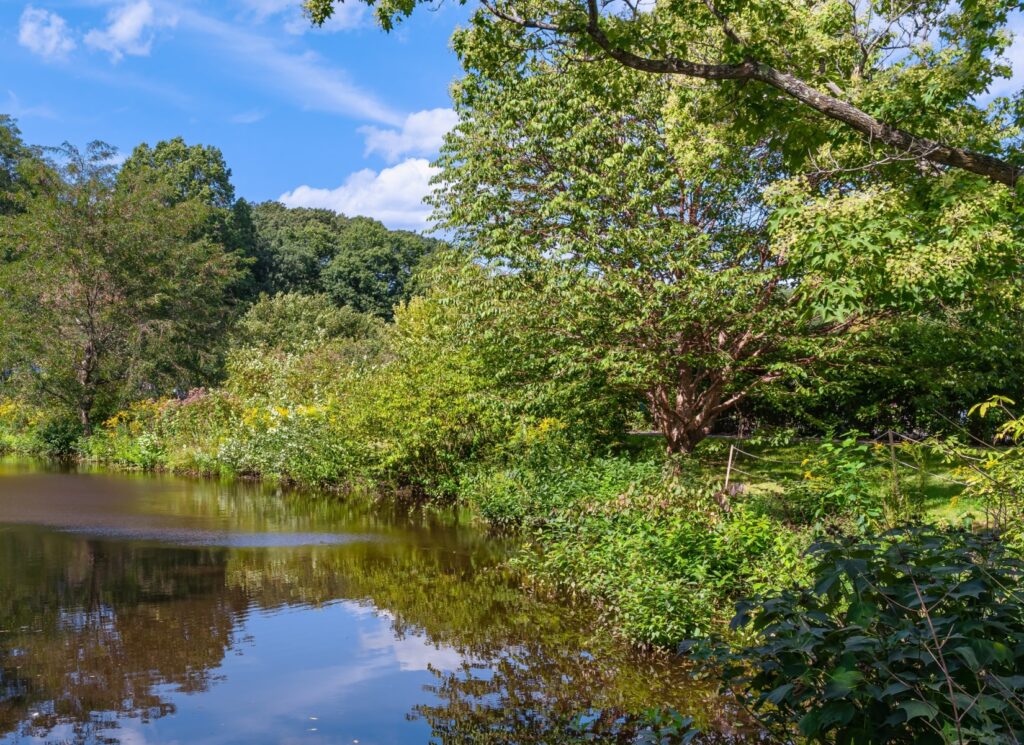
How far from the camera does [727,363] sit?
41.4ft

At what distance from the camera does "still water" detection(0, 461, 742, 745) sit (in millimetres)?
5734

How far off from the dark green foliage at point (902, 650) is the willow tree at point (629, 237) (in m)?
8.04

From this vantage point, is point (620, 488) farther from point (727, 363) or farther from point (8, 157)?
point (8, 157)

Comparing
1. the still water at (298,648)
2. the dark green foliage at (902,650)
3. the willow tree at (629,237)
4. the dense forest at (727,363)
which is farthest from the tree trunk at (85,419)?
the dark green foliage at (902,650)

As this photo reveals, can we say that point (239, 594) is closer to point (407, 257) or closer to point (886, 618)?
point (886, 618)

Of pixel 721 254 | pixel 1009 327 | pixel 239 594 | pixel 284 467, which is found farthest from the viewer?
pixel 284 467

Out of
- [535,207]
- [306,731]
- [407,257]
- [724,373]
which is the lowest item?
[306,731]

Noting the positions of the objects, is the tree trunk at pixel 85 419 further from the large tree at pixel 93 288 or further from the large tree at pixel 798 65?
the large tree at pixel 798 65

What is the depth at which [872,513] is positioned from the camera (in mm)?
6570

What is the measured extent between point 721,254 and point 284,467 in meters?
12.5

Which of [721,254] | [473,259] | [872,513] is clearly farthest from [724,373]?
[872,513]

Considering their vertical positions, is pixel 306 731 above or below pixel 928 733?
below

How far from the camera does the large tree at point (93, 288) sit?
26453mm

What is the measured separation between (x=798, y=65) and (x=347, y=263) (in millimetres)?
49111
